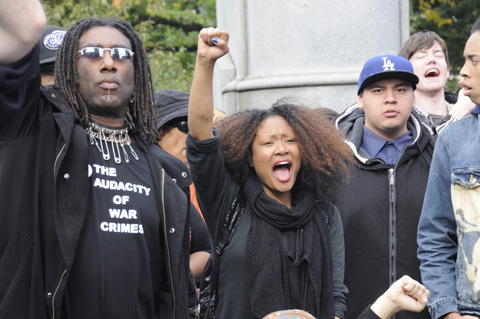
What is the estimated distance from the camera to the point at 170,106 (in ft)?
17.9

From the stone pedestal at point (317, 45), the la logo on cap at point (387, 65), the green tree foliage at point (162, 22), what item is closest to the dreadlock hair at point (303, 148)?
the la logo on cap at point (387, 65)

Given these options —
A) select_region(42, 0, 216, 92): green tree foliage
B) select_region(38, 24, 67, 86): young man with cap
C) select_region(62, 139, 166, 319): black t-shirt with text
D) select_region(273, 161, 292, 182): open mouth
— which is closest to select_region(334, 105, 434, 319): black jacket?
select_region(273, 161, 292, 182): open mouth

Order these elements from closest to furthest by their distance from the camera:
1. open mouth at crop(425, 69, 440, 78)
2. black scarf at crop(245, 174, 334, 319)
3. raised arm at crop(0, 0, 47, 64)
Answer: raised arm at crop(0, 0, 47, 64), black scarf at crop(245, 174, 334, 319), open mouth at crop(425, 69, 440, 78)

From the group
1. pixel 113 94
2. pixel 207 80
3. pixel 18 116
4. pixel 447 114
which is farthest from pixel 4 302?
pixel 447 114

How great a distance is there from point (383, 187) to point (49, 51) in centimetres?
204

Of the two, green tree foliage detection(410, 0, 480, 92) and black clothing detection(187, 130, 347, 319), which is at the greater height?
green tree foliage detection(410, 0, 480, 92)

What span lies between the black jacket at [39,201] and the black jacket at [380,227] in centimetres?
183

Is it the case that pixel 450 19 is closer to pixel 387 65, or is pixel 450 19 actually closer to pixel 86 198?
pixel 387 65

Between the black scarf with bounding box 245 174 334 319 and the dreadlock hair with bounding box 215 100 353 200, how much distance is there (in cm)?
15

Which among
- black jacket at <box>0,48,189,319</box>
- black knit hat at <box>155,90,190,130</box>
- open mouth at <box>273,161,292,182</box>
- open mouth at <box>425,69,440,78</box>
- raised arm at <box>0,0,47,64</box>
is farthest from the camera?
open mouth at <box>425,69,440,78</box>

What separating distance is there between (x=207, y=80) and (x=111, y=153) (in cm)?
60

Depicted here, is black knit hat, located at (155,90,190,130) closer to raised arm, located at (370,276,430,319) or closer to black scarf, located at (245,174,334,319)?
black scarf, located at (245,174,334,319)

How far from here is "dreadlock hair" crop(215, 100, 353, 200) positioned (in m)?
4.30

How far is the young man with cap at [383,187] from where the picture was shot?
460 cm
